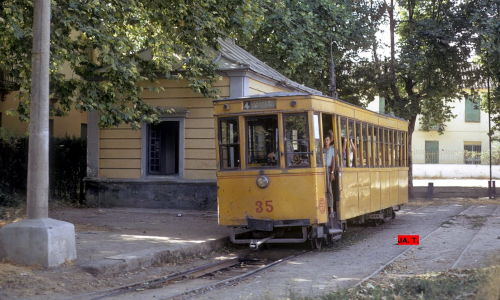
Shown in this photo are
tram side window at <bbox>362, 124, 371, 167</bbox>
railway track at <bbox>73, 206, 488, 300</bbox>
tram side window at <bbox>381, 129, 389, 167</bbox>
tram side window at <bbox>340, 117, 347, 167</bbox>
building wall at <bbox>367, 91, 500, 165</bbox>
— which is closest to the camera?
railway track at <bbox>73, 206, 488, 300</bbox>

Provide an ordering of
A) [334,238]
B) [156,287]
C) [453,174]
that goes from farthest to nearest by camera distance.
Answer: [453,174] → [334,238] → [156,287]

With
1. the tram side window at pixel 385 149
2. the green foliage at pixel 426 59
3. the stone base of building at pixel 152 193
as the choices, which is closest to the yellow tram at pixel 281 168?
the tram side window at pixel 385 149

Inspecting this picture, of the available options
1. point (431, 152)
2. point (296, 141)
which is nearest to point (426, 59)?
point (296, 141)

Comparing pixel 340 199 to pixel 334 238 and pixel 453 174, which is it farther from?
pixel 453 174

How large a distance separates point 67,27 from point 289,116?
4.50 metres

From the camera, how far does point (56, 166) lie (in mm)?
20859

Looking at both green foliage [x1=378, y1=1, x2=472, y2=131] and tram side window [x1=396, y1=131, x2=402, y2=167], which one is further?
green foliage [x1=378, y1=1, x2=472, y2=131]

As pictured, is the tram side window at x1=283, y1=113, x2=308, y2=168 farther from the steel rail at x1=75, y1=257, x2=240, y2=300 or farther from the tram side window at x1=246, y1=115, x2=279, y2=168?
the steel rail at x1=75, y1=257, x2=240, y2=300

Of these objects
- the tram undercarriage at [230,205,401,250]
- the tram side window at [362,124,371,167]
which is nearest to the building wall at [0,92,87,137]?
the tram side window at [362,124,371,167]

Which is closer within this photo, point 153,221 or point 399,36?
point 153,221

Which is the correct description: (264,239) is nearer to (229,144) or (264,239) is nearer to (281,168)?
(281,168)

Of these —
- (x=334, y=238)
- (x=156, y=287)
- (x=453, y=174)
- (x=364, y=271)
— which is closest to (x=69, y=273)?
(x=156, y=287)

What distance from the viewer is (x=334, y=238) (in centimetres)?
1315

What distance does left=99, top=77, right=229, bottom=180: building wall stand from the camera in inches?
721
